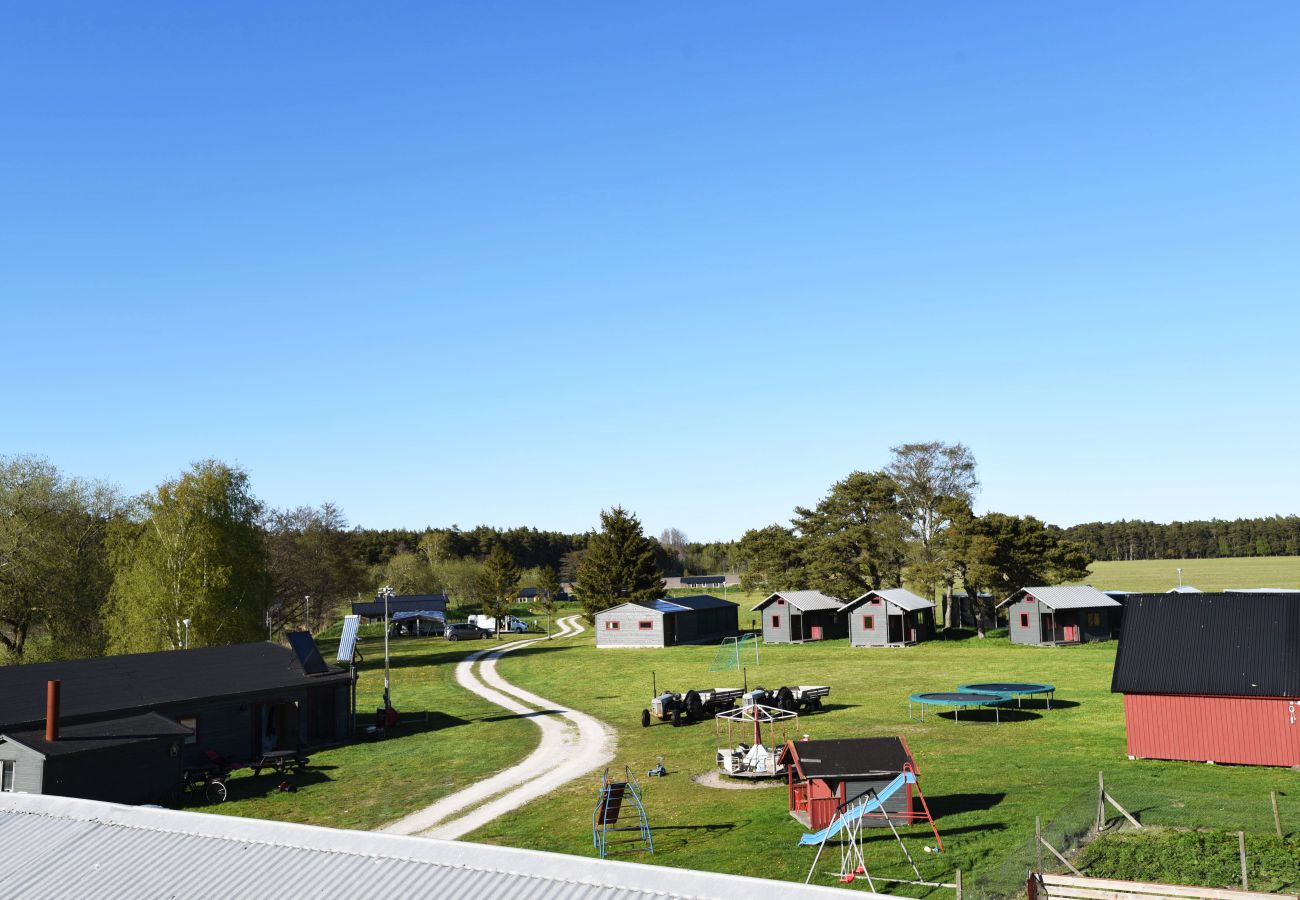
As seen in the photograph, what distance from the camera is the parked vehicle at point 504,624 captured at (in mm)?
102375

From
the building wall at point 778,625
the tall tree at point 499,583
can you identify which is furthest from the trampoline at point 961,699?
the tall tree at point 499,583

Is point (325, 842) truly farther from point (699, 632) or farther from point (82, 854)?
point (699, 632)

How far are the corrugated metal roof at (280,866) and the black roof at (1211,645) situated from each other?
977 inches

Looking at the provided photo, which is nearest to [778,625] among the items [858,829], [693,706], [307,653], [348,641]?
[693,706]

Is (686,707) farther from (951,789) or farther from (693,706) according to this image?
(951,789)

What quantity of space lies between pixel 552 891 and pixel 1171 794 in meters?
21.4

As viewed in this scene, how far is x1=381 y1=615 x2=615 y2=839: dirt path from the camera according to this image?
28250 mm

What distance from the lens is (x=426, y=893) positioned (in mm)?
13383

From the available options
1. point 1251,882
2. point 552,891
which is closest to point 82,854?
point 552,891

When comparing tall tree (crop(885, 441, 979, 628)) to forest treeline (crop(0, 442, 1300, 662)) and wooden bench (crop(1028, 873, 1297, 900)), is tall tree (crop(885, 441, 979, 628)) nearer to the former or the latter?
forest treeline (crop(0, 442, 1300, 662))

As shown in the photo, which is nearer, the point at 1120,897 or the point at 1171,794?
the point at 1120,897

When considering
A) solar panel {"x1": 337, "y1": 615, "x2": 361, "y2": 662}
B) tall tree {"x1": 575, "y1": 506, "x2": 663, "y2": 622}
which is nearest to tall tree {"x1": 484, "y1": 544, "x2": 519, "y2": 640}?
tall tree {"x1": 575, "y1": 506, "x2": 663, "y2": 622}

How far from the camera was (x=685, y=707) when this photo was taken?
1737 inches

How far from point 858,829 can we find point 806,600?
6112cm
